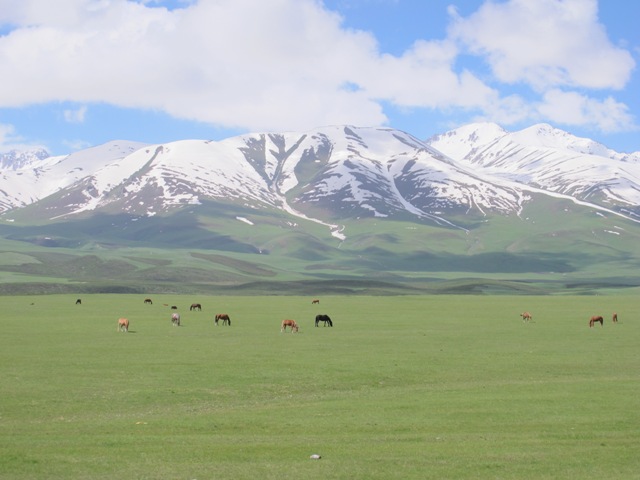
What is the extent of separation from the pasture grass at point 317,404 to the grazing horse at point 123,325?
0.77 metres

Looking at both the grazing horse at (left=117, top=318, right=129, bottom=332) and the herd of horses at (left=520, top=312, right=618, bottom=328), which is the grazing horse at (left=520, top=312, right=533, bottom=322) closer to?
the herd of horses at (left=520, top=312, right=618, bottom=328)

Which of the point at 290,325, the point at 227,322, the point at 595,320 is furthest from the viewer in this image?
the point at 227,322

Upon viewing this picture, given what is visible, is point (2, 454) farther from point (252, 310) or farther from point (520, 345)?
point (252, 310)

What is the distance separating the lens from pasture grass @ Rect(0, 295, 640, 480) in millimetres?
22422

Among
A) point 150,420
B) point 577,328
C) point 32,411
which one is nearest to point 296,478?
point 150,420

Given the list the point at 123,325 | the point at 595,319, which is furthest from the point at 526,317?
the point at 123,325

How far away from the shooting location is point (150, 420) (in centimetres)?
3042

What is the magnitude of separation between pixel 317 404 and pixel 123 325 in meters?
39.7

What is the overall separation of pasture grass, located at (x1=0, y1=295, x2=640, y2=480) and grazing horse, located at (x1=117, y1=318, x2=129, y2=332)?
77 centimetres

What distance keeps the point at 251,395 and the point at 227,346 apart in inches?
802

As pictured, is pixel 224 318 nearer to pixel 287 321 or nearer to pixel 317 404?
pixel 287 321

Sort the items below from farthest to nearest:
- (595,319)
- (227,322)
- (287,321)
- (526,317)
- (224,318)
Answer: (526,317) → (227,322) → (595,319) → (224,318) → (287,321)

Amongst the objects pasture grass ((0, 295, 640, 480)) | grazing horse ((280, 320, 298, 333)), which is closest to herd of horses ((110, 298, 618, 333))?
grazing horse ((280, 320, 298, 333))

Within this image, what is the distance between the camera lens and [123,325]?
70.4m
